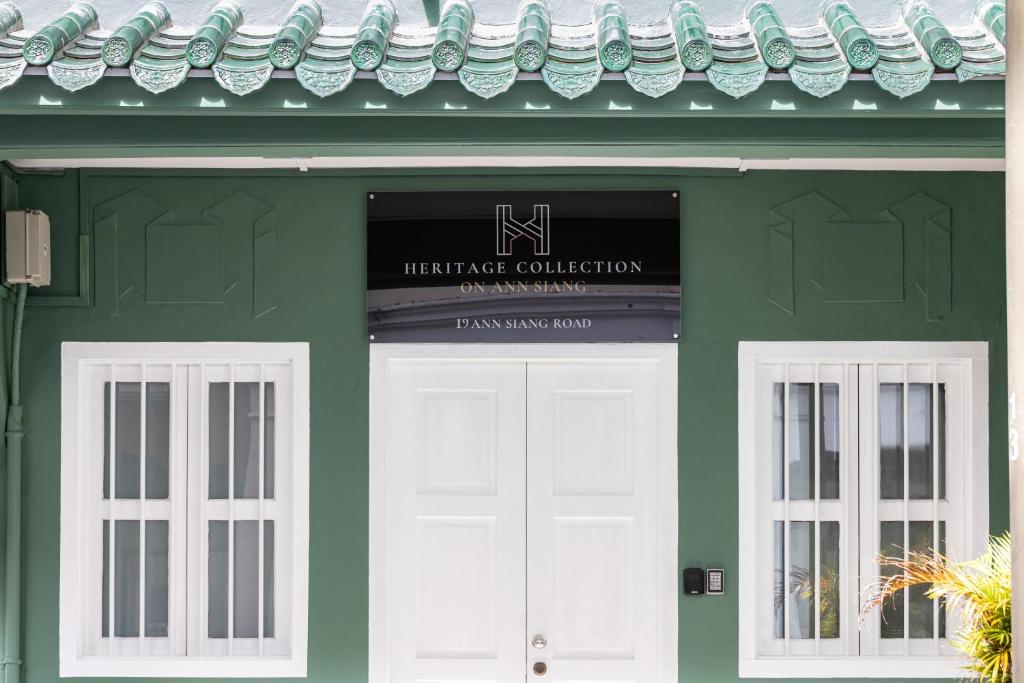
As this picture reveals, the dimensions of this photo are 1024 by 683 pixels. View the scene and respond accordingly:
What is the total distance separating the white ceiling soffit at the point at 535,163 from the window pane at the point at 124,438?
3.98 feet

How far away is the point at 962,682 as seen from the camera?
5121 mm

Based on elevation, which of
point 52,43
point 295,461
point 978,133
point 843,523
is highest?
point 52,43

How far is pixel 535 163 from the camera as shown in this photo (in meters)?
5.10

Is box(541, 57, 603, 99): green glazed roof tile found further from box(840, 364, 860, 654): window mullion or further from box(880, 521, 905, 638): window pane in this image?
box(880, 521, 905, 638): window pane

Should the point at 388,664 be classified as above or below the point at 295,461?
below

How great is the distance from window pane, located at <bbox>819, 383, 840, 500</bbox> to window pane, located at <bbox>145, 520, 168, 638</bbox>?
3.61 meters

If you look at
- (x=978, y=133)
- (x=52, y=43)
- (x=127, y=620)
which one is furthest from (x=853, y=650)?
(x=52, y=43)

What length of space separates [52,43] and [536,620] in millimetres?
3594

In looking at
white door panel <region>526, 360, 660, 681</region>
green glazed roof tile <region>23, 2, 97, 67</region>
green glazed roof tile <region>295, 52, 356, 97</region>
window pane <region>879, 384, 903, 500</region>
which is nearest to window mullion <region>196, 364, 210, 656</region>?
white door panel <region>526, 360, 660, 681</region>

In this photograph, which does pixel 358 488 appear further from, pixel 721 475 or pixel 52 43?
pixel 52 43

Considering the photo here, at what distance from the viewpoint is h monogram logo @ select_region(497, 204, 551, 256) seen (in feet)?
17.0

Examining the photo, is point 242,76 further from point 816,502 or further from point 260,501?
point 816,502

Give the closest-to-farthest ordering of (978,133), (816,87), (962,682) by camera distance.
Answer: (816,87) < (978,133) < (962,682)

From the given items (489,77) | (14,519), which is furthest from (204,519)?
(489,77)
